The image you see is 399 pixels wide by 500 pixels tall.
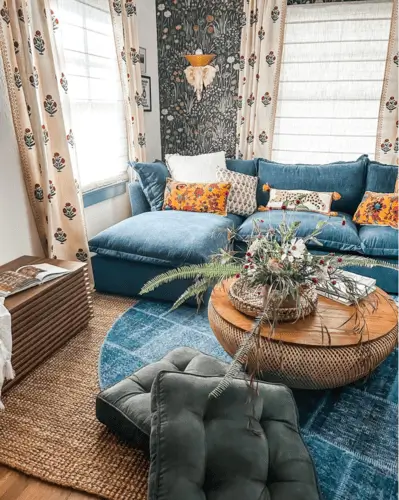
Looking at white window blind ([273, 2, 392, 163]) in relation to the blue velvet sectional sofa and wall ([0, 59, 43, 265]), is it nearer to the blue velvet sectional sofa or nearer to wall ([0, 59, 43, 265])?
the blue velvet sectional sofa

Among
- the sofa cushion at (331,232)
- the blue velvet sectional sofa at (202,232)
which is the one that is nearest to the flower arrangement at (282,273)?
the blue velvet sectional sofa at (202,232)

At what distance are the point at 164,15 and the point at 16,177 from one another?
2.56m

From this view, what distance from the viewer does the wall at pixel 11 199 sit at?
2428 mm

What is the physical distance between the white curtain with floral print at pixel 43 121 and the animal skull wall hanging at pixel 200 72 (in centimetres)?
159

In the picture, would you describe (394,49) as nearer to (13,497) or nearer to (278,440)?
(278,440)

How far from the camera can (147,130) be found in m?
4.19

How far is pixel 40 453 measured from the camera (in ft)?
5.39

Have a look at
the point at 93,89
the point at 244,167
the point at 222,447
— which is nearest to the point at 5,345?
the point at 222,447

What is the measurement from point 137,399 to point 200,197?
2.09 m

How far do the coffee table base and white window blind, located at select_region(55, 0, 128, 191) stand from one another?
2187 millimetres

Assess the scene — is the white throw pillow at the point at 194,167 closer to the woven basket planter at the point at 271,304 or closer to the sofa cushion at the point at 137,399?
the woven basket planter at the point at 271,304

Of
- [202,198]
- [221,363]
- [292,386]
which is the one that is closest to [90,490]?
[221,363]

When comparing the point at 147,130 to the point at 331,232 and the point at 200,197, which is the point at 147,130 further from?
the point at 331,232

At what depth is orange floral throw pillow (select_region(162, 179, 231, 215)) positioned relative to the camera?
337 centimetres
